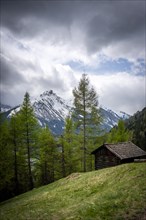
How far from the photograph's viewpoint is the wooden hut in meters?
36.0

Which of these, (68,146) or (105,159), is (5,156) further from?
(105,159)

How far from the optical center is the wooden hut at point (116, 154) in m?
36.0

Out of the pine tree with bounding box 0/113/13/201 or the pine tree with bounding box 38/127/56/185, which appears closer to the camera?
the pine tree with bounding box 0/113/13/201

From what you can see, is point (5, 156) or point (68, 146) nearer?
point (5, 156)

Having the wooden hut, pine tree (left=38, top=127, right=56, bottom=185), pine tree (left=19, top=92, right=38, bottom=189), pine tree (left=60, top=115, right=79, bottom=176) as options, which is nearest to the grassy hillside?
the wooden hut

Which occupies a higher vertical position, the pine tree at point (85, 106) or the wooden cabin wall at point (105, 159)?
the pine tree at point (85, 106)

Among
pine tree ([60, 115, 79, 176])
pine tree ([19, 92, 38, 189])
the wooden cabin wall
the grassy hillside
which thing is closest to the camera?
the grassy hillside

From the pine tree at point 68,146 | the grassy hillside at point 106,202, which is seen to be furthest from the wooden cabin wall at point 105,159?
the grassy hillside at point 106,202

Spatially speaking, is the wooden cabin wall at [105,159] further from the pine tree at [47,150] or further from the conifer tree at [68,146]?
the pine tree at [47,150]

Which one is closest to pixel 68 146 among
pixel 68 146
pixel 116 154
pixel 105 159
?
pixel 68 146

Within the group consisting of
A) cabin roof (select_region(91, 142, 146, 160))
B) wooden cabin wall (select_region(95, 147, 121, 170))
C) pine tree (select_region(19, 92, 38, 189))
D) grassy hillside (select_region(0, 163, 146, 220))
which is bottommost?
grassy hillside (select_region(0, 163, 146, 220))

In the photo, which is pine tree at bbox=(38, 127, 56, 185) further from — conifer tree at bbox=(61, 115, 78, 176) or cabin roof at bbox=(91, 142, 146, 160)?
cabin roof at bbox=(91, 142, 146, 160)

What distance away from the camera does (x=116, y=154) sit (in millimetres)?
35719

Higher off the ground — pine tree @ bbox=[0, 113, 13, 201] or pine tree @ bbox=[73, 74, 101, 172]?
pine tree @ bbox=[73, 74, 101, 172]
